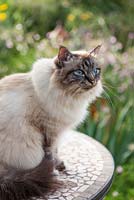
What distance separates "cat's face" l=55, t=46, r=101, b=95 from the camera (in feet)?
6.53

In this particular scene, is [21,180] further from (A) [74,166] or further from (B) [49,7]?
(B) [49,7]

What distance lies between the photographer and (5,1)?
5543 millimetres

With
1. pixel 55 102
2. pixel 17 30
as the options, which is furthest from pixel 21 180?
pixel 17 30

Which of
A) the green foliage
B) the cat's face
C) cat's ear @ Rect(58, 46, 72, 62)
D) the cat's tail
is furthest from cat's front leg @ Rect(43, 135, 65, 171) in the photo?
the green foliage

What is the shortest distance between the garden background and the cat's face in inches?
6.8

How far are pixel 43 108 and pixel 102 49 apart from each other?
1801 mm

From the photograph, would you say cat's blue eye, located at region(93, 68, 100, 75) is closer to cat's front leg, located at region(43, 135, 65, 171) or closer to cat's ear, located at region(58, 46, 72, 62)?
cat's ear, located at region(58, 46, 72, 62)

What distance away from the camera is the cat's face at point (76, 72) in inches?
78.4

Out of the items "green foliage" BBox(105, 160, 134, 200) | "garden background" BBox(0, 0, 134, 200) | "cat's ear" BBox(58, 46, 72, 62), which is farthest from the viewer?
"garden background" BBox(0, 0, 134, 200)

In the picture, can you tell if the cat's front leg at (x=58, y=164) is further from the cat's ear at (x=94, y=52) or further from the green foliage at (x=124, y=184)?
the green foliage at (x=124, y=184)

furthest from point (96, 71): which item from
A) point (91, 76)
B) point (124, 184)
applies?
point (124, 184)

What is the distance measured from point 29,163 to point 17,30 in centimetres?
286

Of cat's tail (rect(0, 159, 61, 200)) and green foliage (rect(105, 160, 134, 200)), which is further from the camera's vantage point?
green foliage (rect(105, 160, 134, 200))

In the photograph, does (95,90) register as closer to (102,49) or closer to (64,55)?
(64,55)
